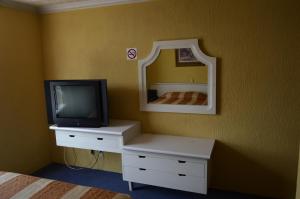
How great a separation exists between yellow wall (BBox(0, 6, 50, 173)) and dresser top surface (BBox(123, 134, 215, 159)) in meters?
1.47

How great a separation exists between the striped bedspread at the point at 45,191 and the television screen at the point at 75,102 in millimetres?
1050

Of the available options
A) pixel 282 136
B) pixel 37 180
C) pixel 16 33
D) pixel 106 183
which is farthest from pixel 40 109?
pixel 282 136

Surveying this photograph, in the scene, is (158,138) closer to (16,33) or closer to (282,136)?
(282,136)

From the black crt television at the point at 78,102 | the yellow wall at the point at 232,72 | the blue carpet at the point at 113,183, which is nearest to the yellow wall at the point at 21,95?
the blue carpet at the point at 113,183

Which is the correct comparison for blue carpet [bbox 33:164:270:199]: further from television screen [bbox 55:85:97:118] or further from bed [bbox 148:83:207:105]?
bed [bbox 148:83:207:105]

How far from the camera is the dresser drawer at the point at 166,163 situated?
2.35 meters

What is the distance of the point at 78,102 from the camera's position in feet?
9.37

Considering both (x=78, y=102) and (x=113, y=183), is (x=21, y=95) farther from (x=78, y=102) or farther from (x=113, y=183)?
(x=113, y=183)

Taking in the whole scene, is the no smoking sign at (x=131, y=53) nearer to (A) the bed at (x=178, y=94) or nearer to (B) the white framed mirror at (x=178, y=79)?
(B) the white framed mirror at (x=178, y=79)

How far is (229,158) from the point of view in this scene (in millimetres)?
2684

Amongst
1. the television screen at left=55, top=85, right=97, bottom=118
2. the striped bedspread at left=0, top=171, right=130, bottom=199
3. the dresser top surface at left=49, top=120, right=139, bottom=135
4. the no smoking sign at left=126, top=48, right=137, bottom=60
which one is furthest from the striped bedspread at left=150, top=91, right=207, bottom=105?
the striped bedspread at left=0, top=171, right=130, bottom=199

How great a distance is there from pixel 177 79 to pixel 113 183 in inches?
57.4

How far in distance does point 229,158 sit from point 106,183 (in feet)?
4.80

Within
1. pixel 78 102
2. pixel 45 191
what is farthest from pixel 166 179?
pixel 78 102
